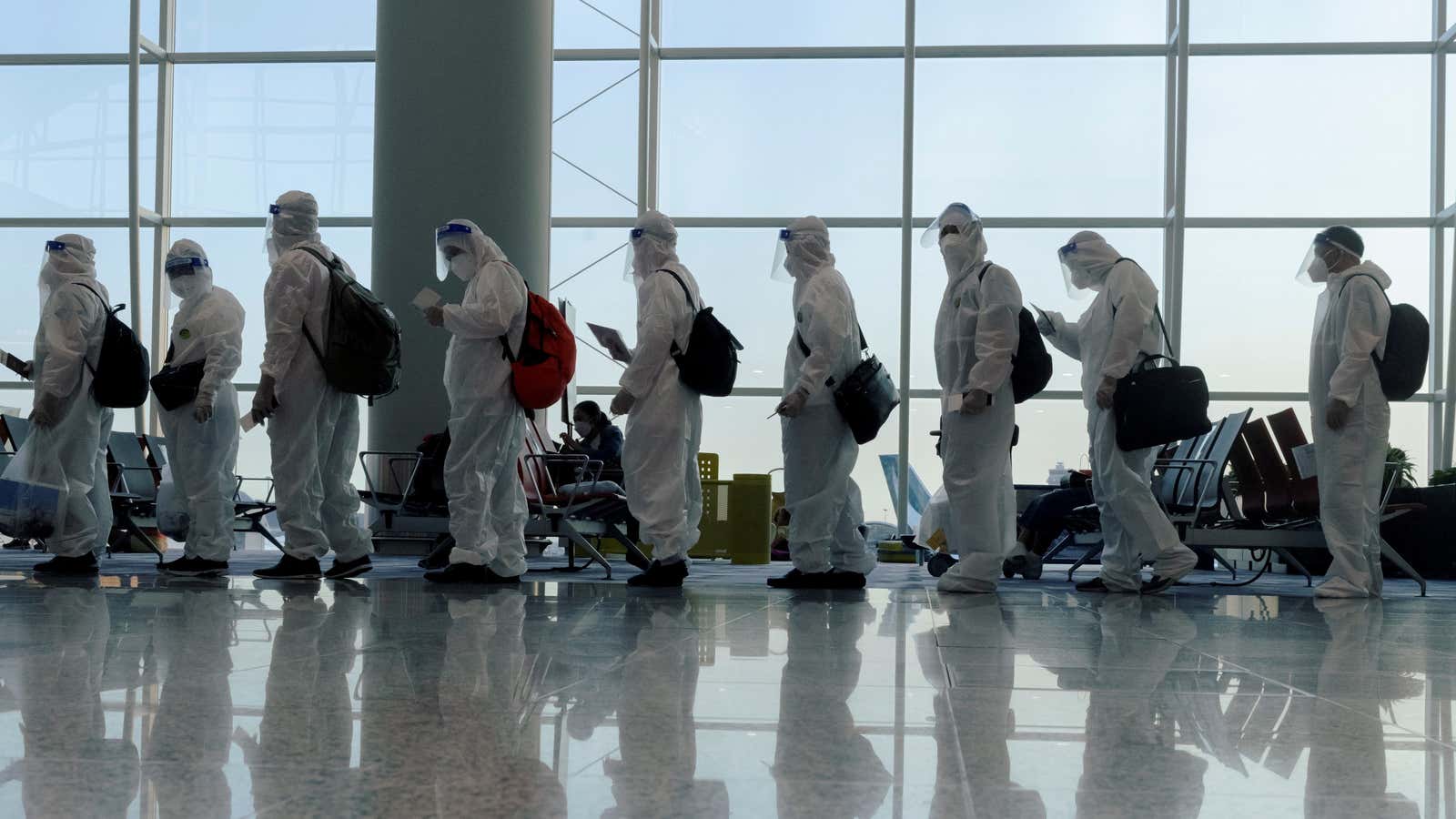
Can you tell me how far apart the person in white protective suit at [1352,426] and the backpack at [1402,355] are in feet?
0.12

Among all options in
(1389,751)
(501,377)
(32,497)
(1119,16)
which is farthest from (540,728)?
(1119,16)

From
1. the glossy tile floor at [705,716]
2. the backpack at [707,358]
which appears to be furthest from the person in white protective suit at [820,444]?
the glossy tile floor at [705,716]

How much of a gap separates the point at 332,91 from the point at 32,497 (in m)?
8.57

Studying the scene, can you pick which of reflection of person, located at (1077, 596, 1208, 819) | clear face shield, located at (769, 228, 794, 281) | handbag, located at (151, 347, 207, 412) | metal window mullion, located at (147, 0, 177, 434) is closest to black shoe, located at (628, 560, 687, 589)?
clear face shield, located at (769, 228, 794, 281)

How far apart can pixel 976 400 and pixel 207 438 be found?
354cm

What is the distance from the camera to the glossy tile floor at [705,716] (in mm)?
1711

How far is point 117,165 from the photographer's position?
13.9m

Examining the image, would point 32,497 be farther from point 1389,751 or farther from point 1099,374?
point 1389,751

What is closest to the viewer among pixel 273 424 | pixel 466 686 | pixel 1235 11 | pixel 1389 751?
pixel 1389 751

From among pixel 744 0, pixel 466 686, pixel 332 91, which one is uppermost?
pixel 744 0

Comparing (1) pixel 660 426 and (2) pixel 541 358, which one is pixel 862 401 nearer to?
(1) pixel 660 426

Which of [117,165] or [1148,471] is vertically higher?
[117,165]

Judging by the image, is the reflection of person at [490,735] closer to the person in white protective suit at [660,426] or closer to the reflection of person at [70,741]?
the reflection of person at [70,741]

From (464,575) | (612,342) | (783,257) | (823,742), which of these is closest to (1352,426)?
(783,257)
